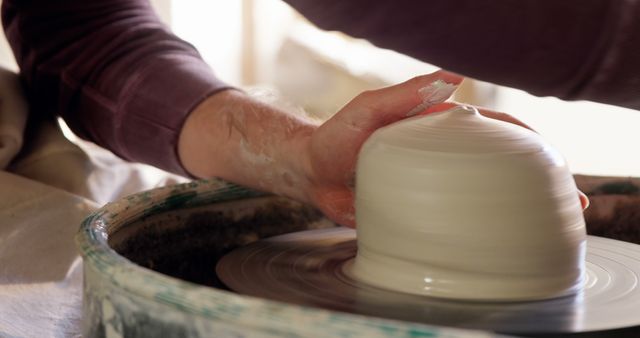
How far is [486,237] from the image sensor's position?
0.76 meters

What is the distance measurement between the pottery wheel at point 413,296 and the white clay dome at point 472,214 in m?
0.02

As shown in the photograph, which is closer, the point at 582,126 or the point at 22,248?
the point at 22,248

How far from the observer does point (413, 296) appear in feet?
2.56

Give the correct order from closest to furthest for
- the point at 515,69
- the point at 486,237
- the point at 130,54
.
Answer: the point at 515,69 → the point at 486,237 → the point at 130,54

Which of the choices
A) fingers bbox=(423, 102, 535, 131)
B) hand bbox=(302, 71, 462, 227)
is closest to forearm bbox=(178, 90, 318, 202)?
hand bbox=(302, 71, 462, 227)

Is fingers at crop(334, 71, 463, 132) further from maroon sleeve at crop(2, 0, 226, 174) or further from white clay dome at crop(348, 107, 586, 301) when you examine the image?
maroon sleeve at crop(2, 0, 226, 174)

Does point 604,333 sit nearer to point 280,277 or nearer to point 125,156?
point 280,277

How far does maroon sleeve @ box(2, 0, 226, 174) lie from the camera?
1199 mm

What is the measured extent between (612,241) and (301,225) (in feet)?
1.19

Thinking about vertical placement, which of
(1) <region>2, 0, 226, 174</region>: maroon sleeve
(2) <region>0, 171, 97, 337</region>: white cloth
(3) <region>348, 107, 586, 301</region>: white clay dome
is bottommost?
(2) <region>0, 171, 97, 337</region>: white cloth

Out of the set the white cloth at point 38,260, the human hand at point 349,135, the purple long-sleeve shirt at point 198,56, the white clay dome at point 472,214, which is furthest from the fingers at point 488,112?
the white cloth at point 38,260

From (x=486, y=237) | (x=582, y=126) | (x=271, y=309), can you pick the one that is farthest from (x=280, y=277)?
(x=582, y=126)

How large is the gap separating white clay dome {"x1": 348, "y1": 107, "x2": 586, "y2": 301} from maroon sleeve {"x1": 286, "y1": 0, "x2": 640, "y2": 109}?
0.14m

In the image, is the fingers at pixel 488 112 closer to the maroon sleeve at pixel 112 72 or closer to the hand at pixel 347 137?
the hand at pixel 347 137
